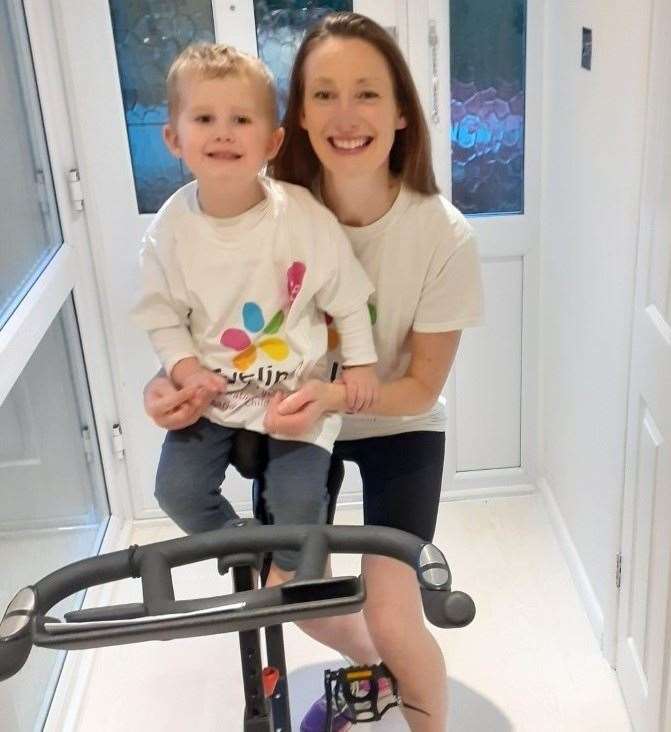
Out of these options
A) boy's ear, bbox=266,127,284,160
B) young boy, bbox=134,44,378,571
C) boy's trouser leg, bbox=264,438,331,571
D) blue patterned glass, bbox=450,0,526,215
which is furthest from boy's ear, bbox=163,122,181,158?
blue patterned glass, bbox=450,0,526,215

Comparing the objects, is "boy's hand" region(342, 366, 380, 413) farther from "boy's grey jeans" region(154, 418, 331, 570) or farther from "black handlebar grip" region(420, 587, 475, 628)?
"black handlebar grip" region(420, 587, 475, 628)

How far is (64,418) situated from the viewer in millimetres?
2387

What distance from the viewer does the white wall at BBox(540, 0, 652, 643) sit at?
69.6 inches

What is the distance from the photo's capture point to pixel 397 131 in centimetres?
155

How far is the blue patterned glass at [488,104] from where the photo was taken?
7.70ft

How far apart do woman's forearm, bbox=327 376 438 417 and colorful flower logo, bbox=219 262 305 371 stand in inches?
6.0

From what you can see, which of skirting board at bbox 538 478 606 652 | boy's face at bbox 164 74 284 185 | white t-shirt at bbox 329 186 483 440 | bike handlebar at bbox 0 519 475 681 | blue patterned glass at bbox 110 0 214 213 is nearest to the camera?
bike handlebar at bbox 0 519 475 681

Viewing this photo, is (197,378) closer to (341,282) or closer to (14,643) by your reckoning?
(341,282)

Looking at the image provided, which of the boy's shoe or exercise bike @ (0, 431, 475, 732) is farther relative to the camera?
the boy's shoe

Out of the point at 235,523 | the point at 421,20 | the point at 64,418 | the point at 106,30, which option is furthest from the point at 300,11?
the point at 235,523

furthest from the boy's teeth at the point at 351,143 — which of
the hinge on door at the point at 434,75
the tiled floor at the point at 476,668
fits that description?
the tiled floor at the point at 476,668

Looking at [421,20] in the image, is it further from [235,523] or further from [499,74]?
[235,523]

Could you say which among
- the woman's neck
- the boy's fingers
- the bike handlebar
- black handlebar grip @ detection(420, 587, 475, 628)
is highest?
the woman's neck

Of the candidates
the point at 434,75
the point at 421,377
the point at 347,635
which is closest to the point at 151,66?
the point at 434,75
